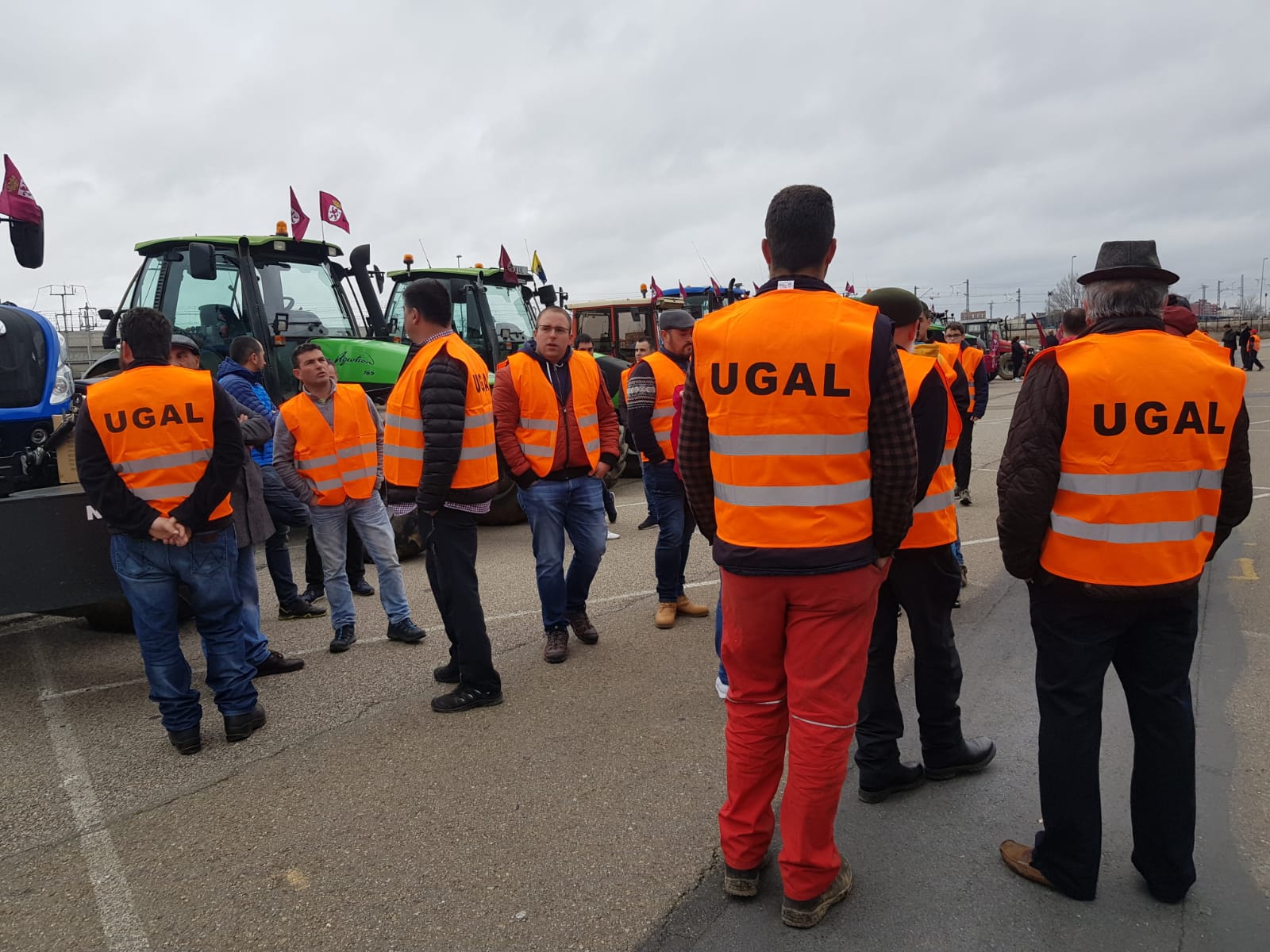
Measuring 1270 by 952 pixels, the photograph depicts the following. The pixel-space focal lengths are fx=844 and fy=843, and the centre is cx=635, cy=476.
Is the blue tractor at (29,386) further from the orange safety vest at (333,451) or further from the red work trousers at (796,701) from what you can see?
the red work trousers at (796,701)

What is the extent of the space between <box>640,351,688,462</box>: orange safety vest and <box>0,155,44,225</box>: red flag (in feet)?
12.1

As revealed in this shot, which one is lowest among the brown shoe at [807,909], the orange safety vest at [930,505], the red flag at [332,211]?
the brown shoe at [807,909]

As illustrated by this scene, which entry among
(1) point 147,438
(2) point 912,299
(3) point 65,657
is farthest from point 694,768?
(3) point 65,657

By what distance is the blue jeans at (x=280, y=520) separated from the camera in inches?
215

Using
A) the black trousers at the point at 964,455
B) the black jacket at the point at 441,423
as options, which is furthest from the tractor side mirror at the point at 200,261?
the black trousers at the point at 964,455

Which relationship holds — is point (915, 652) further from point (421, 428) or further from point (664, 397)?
point (664, 397)

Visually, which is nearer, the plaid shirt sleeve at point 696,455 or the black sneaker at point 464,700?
the plaid shirt sleeve at point 696,455

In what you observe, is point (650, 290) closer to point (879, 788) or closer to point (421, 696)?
point (421, 696)

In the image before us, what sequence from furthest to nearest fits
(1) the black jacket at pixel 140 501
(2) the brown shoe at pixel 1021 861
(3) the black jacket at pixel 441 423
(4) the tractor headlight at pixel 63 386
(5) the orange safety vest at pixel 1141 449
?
(4) the tractor headlight at pixel 63 386 < (3) the black jacket at pixel 441 423 < (1) the black jacket at pixel 140 501 < (2) the brown shoe at pixel 1021 861 < (5) the orange safety vest at pixel 1141 449

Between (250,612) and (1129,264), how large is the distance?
4.30m

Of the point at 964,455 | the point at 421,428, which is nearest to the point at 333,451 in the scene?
the point at 421,428

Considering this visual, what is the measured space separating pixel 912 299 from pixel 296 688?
355cm

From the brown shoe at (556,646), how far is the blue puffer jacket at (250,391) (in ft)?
7.11

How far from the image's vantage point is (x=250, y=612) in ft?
14.9
